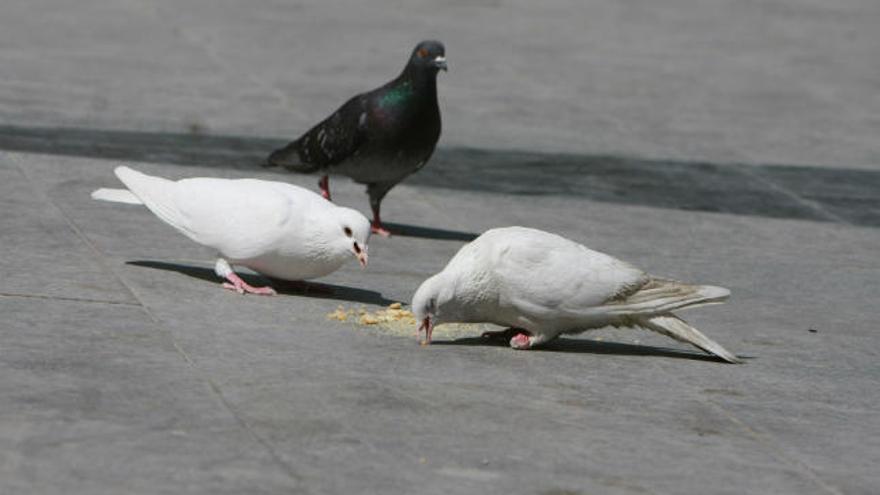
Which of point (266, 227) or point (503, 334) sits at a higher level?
point (266, 227)

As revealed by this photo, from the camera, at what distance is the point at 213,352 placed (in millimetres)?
6949

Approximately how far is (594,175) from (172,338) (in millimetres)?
5843

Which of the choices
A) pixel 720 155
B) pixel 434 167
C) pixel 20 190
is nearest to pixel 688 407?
pixel 20 190

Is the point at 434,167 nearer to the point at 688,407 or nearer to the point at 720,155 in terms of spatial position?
the point at 720,155

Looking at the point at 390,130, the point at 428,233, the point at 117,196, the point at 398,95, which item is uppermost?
the point at 398,95

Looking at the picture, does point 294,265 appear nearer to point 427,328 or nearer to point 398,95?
point 427,328

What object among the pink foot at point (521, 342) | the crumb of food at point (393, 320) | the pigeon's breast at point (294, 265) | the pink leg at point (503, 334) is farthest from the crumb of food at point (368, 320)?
the pink foot at point (521, 342)

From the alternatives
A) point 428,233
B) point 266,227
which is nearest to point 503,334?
point 266,227

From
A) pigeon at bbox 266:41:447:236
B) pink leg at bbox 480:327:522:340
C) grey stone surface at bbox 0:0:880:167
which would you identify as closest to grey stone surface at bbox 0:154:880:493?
pink leg at bbox 480:327:522:340

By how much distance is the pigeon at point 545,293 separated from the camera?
7.21m

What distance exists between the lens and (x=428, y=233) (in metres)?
10.3

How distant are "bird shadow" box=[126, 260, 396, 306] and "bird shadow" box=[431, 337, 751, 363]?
2.42 ft

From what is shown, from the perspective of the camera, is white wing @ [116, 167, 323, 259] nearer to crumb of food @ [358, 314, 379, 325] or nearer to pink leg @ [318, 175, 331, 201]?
crumb of food @ [358, 314, 379, 325]

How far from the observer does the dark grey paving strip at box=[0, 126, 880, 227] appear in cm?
1179
